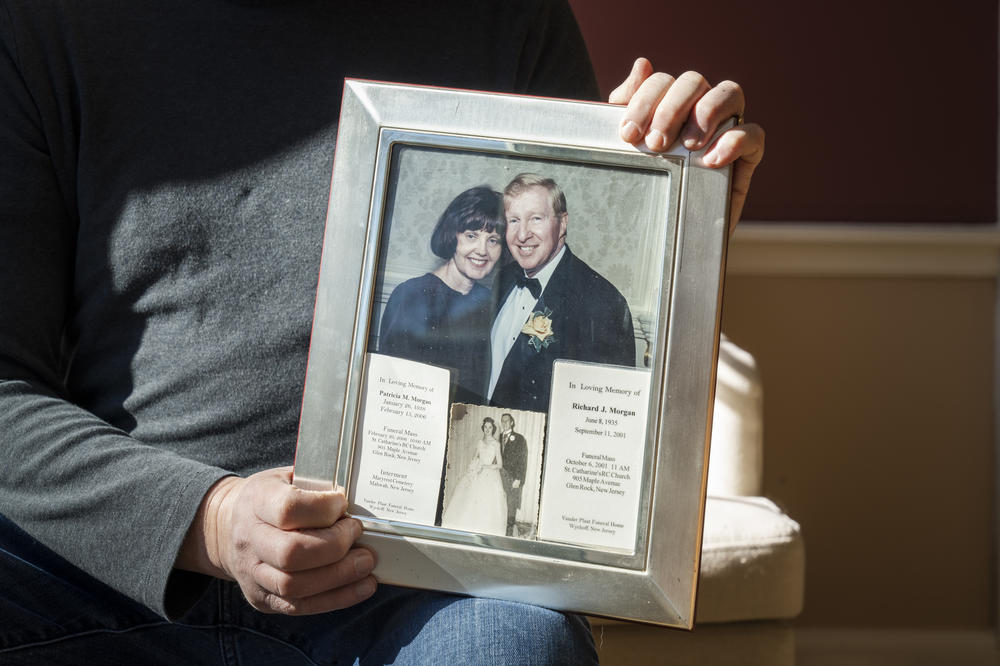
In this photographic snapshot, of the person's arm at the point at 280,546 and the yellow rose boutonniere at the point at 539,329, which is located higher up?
the yellow rose boutonniere at the point at 539,329

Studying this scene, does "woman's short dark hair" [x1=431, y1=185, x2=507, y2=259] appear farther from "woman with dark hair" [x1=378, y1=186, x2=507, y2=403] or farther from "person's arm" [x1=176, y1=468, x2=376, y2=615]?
"person's arm" [x1=176, y1=468, x2=376, y2=615]

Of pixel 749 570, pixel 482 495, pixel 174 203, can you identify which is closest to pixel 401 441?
pixel 482 495

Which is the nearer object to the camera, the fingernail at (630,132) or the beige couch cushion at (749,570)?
the fingernail at (630,132)

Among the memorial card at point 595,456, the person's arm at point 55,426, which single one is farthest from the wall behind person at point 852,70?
the memorial card at point 595,456

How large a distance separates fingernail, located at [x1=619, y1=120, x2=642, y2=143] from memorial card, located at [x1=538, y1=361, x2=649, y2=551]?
181 millimetres

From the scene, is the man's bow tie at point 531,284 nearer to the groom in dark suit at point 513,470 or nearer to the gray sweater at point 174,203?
the groom in dark suit at point 513,470

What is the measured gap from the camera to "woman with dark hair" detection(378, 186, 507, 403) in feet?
2.23

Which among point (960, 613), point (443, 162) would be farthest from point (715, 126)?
point (960, 613)

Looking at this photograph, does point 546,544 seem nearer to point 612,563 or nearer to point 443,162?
point 612,563

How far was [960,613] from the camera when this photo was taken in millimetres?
1980

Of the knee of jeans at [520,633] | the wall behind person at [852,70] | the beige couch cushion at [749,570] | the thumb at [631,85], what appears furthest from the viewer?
the wall behind person at [852,70]

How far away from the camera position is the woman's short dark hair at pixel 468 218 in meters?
0.68

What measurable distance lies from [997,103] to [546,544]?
176 centimetres

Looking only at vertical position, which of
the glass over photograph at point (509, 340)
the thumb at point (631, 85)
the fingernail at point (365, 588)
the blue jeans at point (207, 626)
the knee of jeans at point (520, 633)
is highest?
the thumb at point (631, 85)
